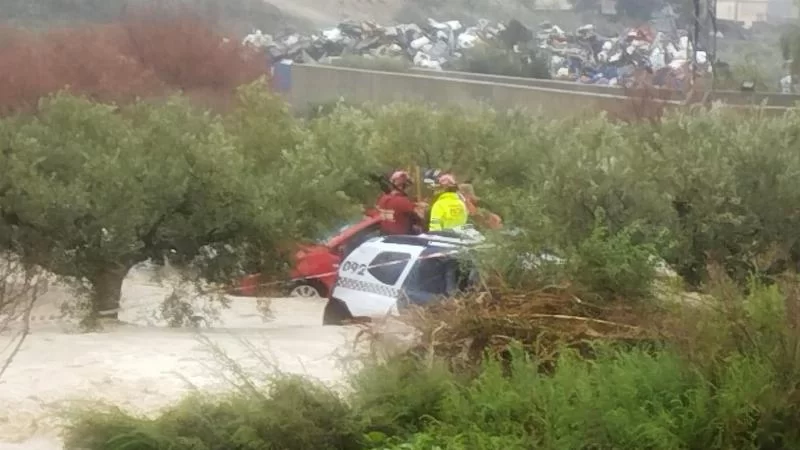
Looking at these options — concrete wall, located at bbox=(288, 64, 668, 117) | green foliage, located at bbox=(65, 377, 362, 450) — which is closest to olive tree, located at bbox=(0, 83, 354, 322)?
green foliage, located at bbox=(65, 377, 362, 450)

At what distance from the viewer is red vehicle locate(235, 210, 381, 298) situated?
69.4 feet

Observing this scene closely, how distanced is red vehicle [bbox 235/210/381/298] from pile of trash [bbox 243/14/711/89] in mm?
41798

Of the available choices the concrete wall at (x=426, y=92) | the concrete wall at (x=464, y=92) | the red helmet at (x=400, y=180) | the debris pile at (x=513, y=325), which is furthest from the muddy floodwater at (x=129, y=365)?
the concrete wall at (x=426, y=92)

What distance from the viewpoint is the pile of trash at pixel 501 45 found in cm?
6888

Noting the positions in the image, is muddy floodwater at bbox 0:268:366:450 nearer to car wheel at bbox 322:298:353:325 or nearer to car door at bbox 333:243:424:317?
car wheel at bbox 322:298:353:325

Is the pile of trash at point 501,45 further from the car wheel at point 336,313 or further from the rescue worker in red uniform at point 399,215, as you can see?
the car wheel at point 336,313

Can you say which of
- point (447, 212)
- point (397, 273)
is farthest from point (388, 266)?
point (447, 212)

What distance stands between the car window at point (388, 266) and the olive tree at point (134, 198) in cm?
239

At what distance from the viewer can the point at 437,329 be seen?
10.2 metres

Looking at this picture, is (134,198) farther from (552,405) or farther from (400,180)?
(552,405)

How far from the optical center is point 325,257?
868 inches

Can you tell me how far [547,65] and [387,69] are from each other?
37.7ft

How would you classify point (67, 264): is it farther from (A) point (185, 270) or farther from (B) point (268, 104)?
(B) point (268, 104)

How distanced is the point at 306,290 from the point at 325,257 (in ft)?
1.85
